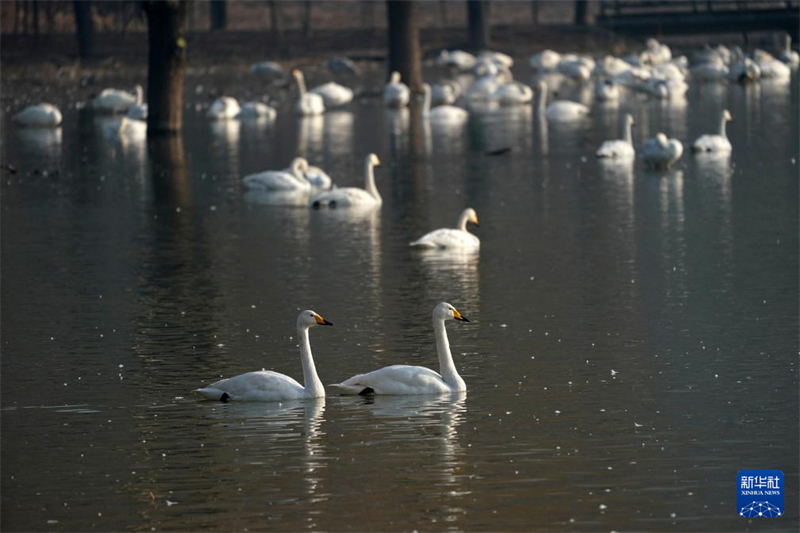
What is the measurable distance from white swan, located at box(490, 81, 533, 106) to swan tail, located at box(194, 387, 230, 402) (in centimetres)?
3453

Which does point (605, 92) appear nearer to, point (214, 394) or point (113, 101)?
point (113, 101)

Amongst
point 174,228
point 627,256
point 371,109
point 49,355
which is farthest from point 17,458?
point 371,109

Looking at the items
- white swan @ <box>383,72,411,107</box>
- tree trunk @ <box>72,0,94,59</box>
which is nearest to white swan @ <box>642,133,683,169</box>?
white swan @ <box>383,72,411,107</box>

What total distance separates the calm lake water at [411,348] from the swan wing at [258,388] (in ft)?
0.35

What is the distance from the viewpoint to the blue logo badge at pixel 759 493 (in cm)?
968

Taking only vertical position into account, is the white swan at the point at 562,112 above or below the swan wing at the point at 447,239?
below

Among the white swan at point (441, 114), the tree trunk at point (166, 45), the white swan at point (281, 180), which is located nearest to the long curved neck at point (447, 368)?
the white swan at point (281, 180)

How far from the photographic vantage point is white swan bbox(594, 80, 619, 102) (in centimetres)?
4719

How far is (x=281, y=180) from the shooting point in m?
26.8

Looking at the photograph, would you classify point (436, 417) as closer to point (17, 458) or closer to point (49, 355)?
point (17, 458)

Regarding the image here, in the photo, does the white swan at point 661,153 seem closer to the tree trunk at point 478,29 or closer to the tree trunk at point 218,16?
the tree trunk at point 478,29

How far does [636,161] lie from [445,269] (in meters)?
12.3

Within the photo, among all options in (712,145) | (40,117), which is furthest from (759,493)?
(40,117)

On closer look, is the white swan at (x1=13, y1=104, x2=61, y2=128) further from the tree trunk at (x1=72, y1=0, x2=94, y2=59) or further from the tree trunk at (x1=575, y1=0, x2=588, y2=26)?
the tree trunk at (x1=575, y1=0, x2=588, y2=26)
